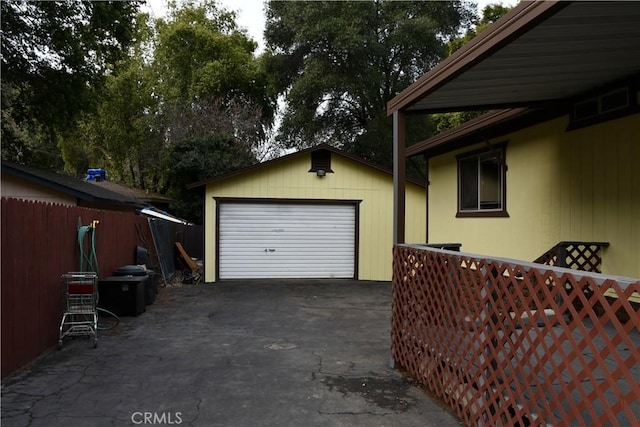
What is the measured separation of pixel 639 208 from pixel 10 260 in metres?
6.82

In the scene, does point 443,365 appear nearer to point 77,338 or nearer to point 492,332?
point 492,332

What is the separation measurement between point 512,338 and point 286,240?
32.9 ft

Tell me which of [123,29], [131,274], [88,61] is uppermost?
[123,29]

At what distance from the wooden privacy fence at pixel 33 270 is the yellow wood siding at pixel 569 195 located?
671cm

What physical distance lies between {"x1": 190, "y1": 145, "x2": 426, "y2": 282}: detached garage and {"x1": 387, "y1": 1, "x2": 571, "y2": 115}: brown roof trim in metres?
8.12

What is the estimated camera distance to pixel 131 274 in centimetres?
852

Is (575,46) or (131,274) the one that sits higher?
(575,46)

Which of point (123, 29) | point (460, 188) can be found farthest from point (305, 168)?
point (123, 29)

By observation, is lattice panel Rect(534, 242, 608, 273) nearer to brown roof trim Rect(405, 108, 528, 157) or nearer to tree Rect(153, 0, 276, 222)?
brown roof trim Rect(405, 108, 528, 157)

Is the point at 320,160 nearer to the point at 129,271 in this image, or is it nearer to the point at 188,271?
the point at 188,271

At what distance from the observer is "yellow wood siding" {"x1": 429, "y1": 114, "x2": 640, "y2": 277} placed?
537 cm

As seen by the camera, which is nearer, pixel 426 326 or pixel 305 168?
pixel 426 326

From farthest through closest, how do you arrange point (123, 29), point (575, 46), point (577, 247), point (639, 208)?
point (123, 29) → point (577, 247) → point (639, 208) → point (575, 46)

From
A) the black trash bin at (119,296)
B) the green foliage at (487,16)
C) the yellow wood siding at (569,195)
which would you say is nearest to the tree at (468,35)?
the green foliage at (487,16)
